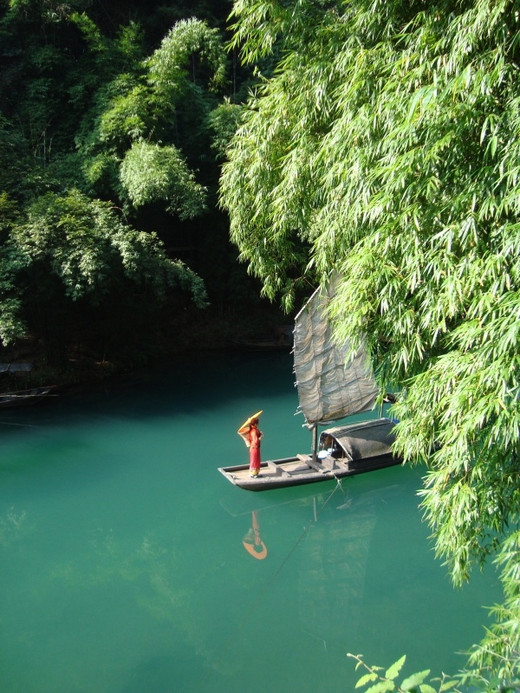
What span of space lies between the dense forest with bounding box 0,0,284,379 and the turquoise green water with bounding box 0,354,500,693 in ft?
9.18

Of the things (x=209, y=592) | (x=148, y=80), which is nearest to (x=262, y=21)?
(x=209, y=592)

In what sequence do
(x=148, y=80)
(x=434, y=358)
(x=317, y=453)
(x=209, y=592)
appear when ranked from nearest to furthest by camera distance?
(x=434, y=358) < (x=209, y=592) < (x=317, y=453) < (x=148, y=80)

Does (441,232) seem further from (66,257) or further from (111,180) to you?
(111,180)

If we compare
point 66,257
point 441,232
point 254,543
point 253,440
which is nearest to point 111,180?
point 66,257

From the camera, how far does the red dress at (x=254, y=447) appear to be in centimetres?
754

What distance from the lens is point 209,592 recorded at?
589 cm

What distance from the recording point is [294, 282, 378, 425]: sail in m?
7.25

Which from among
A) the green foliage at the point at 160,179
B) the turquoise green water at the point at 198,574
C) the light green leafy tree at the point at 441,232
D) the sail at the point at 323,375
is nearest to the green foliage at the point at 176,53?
the green foliage at the point at 160,179

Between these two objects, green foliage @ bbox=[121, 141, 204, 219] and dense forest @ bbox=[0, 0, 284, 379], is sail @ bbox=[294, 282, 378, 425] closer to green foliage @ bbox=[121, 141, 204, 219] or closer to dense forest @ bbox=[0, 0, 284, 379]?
dense forest @ bbox=[0, 0, 284, 379]

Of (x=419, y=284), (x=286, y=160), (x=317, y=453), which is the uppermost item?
(x=286, y=160)

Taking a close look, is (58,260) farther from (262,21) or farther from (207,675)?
(207,675)

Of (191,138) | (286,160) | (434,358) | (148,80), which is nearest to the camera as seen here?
(434,358)

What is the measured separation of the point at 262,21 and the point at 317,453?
5.21 metres

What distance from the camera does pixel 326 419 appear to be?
804 centimetres
